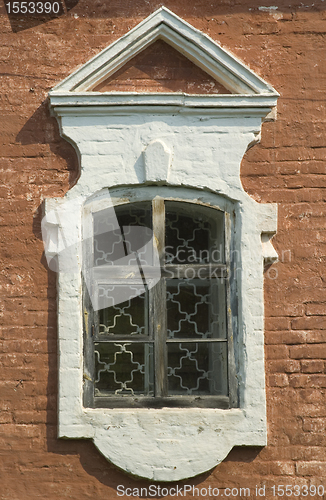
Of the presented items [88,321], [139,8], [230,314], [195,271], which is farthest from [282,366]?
[139,8]

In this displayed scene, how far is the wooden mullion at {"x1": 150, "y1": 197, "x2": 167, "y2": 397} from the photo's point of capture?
3512 millimetres

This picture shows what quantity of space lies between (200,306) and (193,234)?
55 centimetres

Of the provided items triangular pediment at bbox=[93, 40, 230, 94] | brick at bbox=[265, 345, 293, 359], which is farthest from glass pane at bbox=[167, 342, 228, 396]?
triangular pediment at bbox=[93, 40, 230, 94]

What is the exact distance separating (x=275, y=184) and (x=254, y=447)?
163 cm

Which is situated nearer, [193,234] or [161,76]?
[161,76]

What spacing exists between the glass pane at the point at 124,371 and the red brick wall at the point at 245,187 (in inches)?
17.6

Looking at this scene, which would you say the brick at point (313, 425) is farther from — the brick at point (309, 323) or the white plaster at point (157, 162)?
the white plaster at point (157, 162)

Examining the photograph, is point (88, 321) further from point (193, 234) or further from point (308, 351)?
point (308, 351)

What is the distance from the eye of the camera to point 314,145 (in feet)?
12.0

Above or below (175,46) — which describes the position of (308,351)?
below

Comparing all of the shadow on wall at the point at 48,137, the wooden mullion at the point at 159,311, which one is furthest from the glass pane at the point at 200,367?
the shadow on wall at the point at 48,137

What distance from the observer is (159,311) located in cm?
356

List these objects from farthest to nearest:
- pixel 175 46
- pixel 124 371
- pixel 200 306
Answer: pixel 124 371
pixel 200 306
pixel 175 46

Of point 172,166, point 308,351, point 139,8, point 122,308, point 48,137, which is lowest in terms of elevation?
point 308,351
